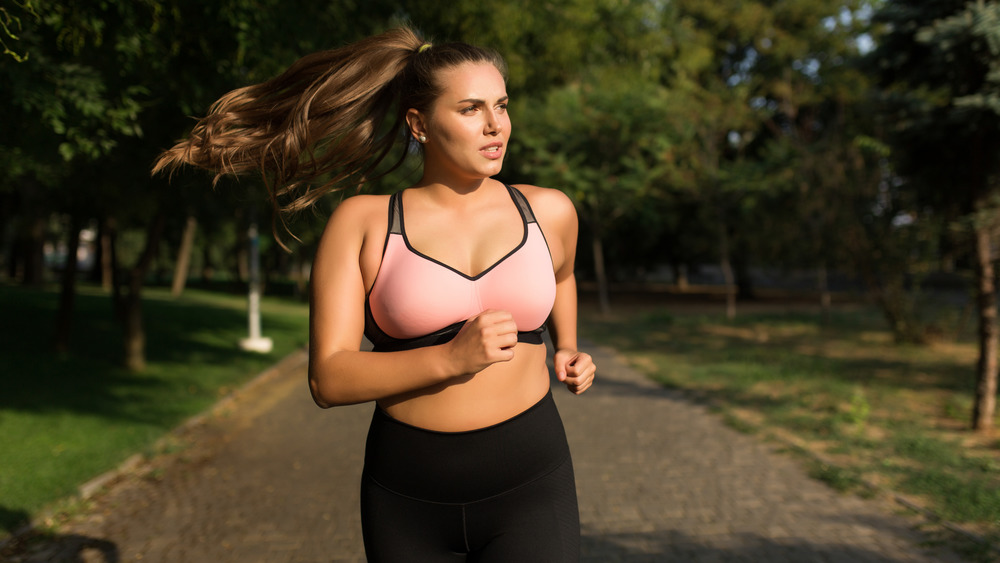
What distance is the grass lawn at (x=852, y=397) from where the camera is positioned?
5941 mm

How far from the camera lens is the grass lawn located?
594 cm

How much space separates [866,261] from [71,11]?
1476 cm

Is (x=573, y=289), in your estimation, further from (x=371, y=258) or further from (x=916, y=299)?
(x=916, y=299)

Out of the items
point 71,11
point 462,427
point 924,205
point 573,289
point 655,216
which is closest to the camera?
point 462,427

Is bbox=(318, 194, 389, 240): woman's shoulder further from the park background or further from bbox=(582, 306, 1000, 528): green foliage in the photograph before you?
bbox=(582, 306, 1000, 528): green foliage

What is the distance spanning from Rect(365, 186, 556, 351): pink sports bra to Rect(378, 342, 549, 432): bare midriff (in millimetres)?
106

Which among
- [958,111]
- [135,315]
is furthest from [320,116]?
[135,315]

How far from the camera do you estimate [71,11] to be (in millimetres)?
4215

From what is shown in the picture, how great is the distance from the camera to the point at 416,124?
2.08 meters

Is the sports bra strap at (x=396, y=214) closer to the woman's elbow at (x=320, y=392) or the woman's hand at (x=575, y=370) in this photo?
the woman's elbow at (x=320, y=392)

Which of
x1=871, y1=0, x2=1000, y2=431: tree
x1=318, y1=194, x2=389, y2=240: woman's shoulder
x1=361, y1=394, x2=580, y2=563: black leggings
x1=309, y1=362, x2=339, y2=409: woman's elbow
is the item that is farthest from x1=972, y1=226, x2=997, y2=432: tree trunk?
x1=309, y1=362, x2=339, y2=409: woman's elbow

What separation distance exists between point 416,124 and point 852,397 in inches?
344

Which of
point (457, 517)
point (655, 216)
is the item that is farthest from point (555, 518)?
point (655, 216)

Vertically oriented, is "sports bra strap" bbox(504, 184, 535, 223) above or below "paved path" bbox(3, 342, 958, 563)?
above
